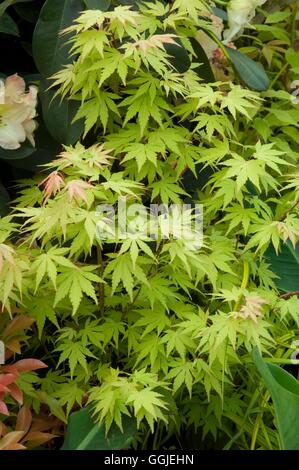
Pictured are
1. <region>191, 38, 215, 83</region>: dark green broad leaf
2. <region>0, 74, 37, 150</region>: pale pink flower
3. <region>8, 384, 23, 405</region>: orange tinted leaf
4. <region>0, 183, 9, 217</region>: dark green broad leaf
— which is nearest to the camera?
<region>8, 384, 23, 405</region>: orange tinted leaf

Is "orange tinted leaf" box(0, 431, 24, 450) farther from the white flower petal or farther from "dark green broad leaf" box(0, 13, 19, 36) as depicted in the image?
"dark green broad leaf" box(0, 13, 19, 36)

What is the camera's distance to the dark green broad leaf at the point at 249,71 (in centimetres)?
213

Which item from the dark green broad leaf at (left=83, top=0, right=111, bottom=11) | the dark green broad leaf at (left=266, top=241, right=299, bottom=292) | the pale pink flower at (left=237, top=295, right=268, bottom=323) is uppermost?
the dark green broad leaf at (left=83, top=0, right=111, bottom=11)

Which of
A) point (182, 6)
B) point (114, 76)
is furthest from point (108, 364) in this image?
point (182, 6)

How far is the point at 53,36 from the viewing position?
198 centimetres

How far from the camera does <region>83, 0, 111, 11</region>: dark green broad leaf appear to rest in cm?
192

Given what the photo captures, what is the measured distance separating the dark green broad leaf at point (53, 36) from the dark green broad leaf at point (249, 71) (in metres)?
0.44

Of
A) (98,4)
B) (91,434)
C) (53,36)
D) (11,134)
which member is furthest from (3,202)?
(91,434)

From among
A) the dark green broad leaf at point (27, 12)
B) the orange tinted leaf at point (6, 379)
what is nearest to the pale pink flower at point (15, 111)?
the dark green broad leaf at point (27, 12)

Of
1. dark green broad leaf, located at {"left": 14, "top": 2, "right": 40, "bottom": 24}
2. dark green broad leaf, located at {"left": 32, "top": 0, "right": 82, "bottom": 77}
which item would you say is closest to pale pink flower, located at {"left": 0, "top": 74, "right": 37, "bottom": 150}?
dark green broad leaf, located at {"left": 32, "top": 0, "right": 82, "bottom": 77}

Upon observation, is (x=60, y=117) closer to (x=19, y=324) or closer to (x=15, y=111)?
(x=15, y=111)

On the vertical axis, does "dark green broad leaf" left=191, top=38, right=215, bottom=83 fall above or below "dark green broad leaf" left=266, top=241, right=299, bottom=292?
above

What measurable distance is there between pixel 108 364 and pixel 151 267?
0.74ft

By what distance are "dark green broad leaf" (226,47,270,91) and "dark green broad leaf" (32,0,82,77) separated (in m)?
0.44
